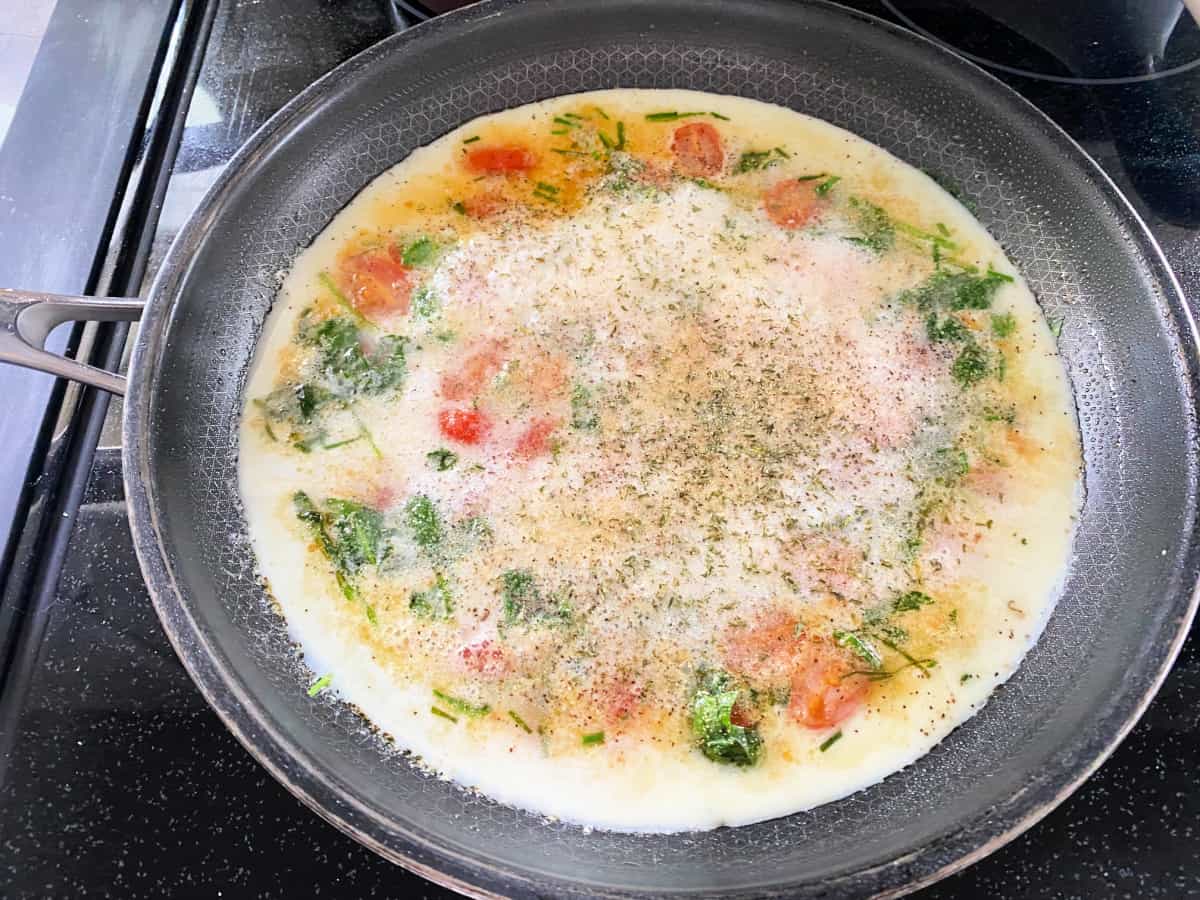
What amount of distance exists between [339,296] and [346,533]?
0.43 meters

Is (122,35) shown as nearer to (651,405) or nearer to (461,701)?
(651,405)

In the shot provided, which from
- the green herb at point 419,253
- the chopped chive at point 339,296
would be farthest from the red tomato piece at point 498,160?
the chopped chive at point 339,296

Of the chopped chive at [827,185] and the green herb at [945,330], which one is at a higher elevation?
the chopped chive at [827,185]

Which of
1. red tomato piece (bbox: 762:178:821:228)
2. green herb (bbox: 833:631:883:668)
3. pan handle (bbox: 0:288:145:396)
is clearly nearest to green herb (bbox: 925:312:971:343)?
red tomato piece (bbox: 762:178:821:228)

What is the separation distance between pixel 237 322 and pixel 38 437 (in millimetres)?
401

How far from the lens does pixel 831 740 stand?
4.51 feet

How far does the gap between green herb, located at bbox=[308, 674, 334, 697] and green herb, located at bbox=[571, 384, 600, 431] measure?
1.75ft

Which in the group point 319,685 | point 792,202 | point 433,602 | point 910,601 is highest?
point 792,202

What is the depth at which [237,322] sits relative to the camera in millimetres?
1575

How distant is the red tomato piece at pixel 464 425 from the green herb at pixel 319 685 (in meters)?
0.41

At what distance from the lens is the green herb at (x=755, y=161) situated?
1754mm

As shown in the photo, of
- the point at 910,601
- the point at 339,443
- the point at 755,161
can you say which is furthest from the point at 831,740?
the point at 755,161

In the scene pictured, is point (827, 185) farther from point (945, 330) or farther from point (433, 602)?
point (433, 602)

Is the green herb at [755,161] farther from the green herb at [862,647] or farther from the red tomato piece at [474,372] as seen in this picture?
the green herb at [862,647]
